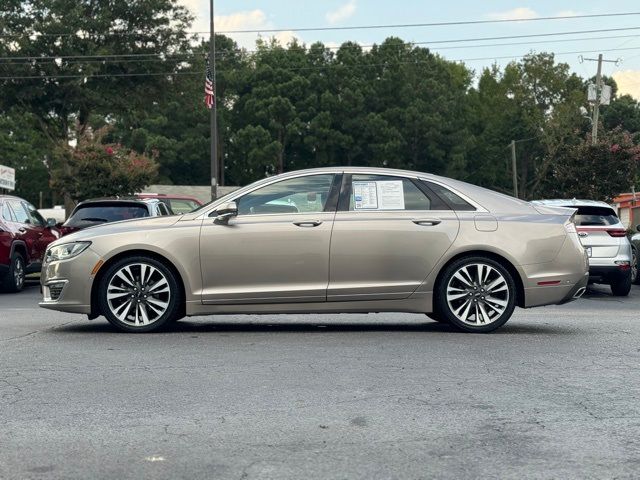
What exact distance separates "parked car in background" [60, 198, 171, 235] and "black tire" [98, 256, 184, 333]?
6.33m

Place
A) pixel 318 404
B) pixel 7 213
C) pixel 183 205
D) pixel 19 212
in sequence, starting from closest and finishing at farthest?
pixel 318 404 < pixel 7 213 < pixel 19 212 < pixel 183 205

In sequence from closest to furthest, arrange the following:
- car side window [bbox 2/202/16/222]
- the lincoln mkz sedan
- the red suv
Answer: the lincoln mkz sedan → the red suv → car side window [bbox 2/202/16/222]

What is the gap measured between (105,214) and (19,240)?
197 cm

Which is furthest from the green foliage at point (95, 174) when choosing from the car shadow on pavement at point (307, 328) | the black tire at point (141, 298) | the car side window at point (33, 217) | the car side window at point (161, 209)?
the black tire at point (141, 298)

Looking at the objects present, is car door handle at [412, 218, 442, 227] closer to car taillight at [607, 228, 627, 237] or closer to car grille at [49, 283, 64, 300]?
car grille at [49, 283, 64, 300]

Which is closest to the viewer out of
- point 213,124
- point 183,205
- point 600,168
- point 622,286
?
point 622,286

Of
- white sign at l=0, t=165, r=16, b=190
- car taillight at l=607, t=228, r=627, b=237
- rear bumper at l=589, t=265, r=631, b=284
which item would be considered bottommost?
rear bumper at l=589, t=265, r=631, b=284

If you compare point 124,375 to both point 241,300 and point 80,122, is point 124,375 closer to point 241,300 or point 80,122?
point 241,300

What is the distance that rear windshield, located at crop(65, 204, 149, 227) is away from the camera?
15.4 metres

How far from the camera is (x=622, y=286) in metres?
16.0

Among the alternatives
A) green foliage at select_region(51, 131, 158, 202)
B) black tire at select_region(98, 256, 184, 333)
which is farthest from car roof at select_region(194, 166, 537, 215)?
green foliage at select_region(51, 131, 158, 202)

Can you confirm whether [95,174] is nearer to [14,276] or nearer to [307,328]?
[14,276]

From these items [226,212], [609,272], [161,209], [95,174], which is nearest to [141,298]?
[226,212]

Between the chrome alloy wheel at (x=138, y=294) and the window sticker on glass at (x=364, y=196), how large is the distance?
1.98m
